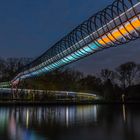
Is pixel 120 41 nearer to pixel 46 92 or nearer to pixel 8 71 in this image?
pixel 46 92

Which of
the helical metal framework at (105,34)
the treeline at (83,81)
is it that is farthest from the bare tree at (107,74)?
the helical metal framework at (105,34)

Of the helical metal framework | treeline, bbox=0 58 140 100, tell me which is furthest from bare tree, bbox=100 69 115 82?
the helical metal framework

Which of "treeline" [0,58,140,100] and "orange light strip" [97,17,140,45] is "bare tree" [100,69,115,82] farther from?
"orange light strip" [97,17,140,45]

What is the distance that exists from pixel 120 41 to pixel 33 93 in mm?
43968

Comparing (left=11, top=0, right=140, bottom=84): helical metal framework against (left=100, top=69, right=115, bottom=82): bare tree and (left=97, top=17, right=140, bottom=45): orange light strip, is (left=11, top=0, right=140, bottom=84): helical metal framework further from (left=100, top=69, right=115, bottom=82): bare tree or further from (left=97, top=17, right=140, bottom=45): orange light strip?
(left=100, top=69, right=115, bottom=82): bare tree

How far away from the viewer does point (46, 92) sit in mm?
58906

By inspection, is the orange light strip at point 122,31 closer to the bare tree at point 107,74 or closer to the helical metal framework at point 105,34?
the helical metal framework at point 105,34

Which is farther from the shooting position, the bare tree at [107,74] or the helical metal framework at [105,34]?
the bare tree at [107,74]

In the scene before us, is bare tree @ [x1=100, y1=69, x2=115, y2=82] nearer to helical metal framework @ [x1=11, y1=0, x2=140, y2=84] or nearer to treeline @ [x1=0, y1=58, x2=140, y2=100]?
treeline @ [x1=0, y1=58, x2=140, y2=100]

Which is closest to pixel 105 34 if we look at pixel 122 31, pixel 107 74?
pixel 122 31

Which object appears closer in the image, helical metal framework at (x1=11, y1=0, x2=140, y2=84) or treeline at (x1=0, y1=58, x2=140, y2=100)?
helical metal framework at (x1=11, y1=0, x2=140, y2=84)

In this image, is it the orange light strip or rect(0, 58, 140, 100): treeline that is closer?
the orange light strip

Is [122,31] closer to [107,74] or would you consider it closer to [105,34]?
[105,34]

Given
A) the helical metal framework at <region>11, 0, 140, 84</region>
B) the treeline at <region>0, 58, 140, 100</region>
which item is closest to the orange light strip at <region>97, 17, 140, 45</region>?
the helical metal framework at <region>11, 0, 140, 84</region>
